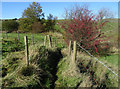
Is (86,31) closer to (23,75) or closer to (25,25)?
(23,75)

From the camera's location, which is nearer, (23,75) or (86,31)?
(23,75)

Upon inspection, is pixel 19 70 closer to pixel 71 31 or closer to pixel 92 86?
pixel 92 86

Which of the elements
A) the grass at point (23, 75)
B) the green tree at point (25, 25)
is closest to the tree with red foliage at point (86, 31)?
the grass at point (23, 75)

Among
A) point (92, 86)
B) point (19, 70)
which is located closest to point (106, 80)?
point (92, 86)

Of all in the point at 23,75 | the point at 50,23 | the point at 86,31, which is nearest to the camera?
the point at 23,75

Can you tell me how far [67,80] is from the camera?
4.11 m

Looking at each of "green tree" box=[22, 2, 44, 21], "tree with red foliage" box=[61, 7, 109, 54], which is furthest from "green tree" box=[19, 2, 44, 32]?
"tree with red foliage" box=[61, 7, 109, 54]

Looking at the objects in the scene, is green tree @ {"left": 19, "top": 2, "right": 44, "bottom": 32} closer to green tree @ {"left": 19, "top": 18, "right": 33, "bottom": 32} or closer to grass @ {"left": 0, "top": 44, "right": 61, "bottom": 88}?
green tree @ {"left": 19, "top": 18, "right": 33, "bottom": 32}

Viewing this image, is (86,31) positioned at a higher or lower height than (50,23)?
lower

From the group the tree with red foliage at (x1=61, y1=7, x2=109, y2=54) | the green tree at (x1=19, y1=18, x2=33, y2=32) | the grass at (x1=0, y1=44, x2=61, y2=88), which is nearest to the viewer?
the grass at (x1=0, y1=44, x2=61, y2=88)

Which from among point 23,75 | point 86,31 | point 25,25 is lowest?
point 23,75

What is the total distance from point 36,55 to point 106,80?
3.10m

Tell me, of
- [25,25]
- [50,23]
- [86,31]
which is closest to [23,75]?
[86,31]

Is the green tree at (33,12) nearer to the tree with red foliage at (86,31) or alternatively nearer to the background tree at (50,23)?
the background tree at (50,23)
